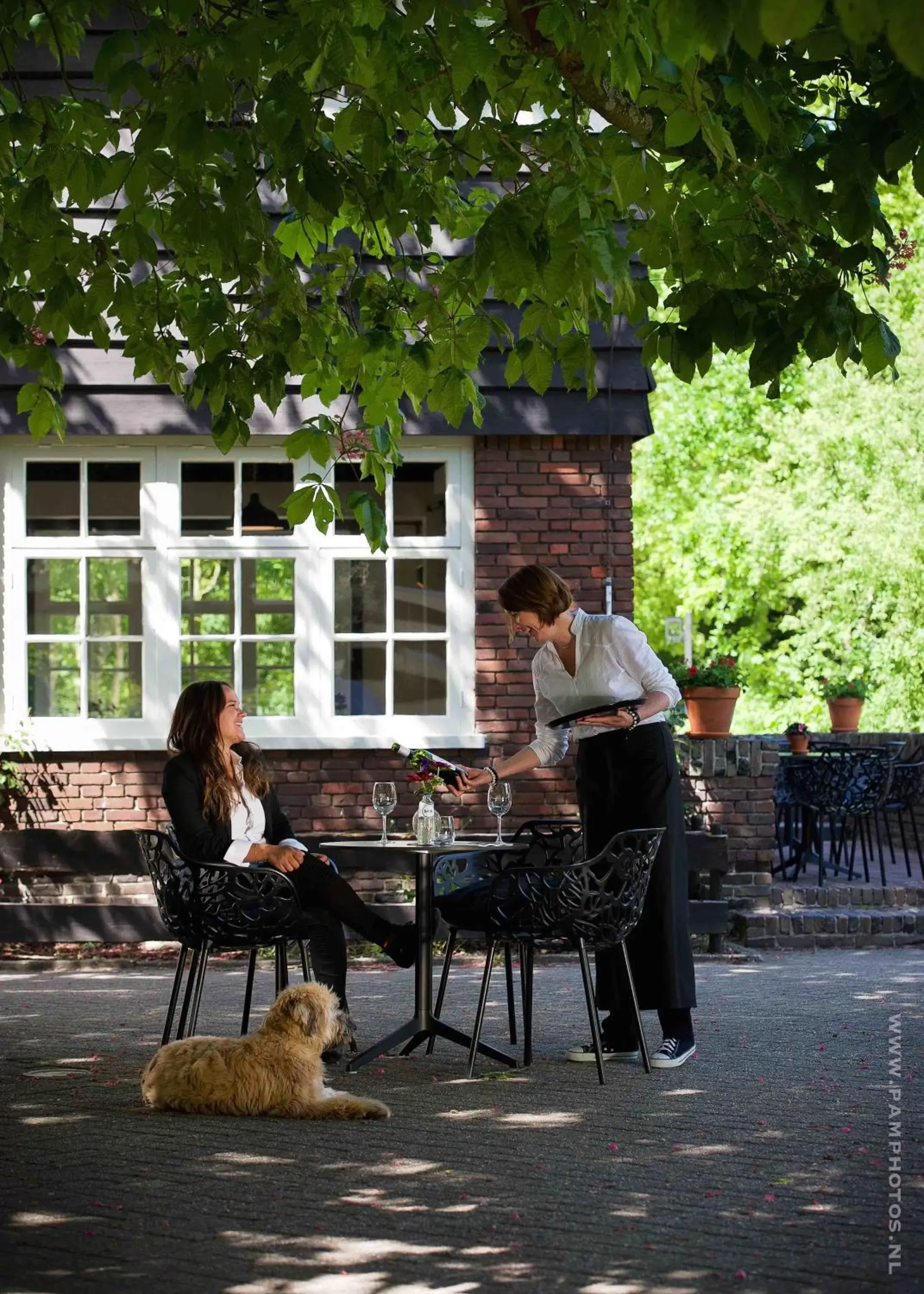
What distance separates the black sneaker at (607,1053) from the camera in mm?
6832

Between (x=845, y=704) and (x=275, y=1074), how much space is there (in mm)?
11091

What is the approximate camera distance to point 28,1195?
482 centimetres

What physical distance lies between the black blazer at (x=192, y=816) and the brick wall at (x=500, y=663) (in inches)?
149

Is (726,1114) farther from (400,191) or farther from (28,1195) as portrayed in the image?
(400,191)

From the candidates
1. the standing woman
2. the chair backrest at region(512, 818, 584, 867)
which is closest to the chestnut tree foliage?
the standing woman

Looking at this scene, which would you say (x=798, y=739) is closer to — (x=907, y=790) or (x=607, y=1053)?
(x=907, y=790)

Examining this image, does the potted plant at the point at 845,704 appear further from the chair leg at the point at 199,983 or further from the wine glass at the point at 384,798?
the chair leg at the point at 199,983

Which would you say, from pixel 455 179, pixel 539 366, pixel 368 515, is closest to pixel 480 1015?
pixel 368 515

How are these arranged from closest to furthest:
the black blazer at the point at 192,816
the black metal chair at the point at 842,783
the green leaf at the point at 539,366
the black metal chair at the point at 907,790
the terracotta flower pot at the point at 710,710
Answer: the green leaf at the point at 539,366, the black blazer at the point at 192,816, the terracotta flower pot at the point at 710,710, the black metal chair at the point at 842,783, the black metal chair at the point at 907,790

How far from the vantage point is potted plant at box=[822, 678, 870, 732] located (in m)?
16.0

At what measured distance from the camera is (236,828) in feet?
22.9

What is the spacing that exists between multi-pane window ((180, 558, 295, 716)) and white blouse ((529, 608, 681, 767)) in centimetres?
431

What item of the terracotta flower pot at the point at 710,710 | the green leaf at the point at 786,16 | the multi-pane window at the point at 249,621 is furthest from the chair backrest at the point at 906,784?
the green leaf at the point at 786,16

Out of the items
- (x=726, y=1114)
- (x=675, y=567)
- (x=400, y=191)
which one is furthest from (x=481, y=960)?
(x=675, y=567)
